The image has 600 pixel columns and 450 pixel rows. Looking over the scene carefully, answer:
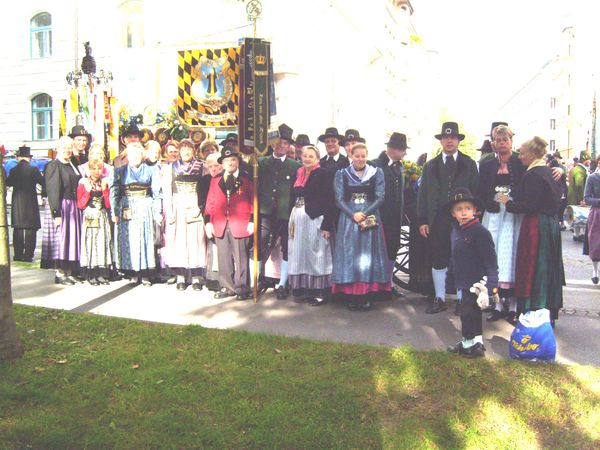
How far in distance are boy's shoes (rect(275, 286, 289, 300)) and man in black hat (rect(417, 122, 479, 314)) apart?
70.7 inches

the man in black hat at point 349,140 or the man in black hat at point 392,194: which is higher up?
the man in black hat at point 349,140

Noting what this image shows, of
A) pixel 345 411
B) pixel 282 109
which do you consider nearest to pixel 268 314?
pixel 345 411

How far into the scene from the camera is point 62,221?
313 inches

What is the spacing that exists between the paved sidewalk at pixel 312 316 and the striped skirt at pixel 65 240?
1.19 ft

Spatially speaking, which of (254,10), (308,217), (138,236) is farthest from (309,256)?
(254,10)

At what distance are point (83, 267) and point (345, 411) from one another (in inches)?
209

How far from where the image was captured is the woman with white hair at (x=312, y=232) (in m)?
6.70

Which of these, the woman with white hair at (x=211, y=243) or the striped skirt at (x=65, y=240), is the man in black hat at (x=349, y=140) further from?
the striped skirt at (x=65, y=240)

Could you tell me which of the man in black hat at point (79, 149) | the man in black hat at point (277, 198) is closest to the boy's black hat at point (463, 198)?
→ the man in black hat at point (277, 198)

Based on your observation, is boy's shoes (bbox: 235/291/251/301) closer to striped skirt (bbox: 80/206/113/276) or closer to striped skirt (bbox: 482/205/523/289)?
striped skirt (bbox: 80/206/113/276)

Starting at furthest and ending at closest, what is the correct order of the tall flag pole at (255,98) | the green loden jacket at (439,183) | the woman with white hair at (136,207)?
the woman with white hair at (136,207), the tall flag pole at (255,98), the green loden jacket at (439,183)

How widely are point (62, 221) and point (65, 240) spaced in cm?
28

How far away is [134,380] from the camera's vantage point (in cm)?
436

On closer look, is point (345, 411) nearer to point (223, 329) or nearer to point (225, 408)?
point (225, 408)
